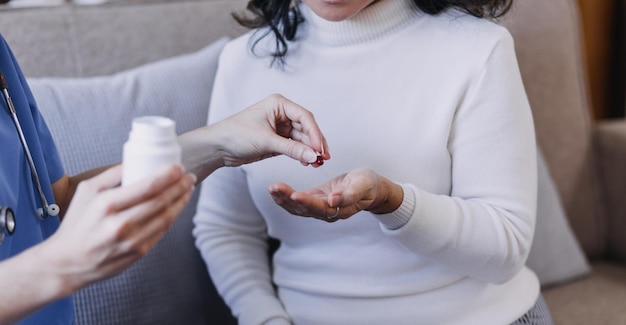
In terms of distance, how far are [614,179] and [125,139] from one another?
112 cm

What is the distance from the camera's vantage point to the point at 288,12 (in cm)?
126

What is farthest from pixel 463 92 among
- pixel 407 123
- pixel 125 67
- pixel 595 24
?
pixel 595 24

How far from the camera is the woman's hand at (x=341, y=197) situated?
2.77 feet

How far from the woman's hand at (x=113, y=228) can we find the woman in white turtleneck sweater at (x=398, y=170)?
40cm

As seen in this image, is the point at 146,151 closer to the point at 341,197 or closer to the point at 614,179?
the point at 341,197

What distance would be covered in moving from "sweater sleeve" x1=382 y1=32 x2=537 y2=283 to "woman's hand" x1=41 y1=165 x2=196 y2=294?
0.46 metres

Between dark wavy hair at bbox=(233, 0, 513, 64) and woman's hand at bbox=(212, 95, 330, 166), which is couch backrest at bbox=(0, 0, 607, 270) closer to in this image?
dark wavy hair at bbox=(233, 0, 513, 64)

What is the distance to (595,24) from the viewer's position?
228cm

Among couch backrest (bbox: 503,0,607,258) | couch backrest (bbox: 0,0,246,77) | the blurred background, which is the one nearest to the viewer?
couch backrest (bbox: 0,0,246,77)

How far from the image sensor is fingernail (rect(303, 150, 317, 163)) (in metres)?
0.88

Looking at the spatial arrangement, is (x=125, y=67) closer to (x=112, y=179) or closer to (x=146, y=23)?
(x=146, y=23)

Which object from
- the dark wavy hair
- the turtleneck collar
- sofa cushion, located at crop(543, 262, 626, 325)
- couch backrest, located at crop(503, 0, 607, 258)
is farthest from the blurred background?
the turtleneck collar

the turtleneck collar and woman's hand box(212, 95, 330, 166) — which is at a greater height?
the turtleneck collar

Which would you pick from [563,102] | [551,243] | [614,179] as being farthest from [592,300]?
[563,102]
